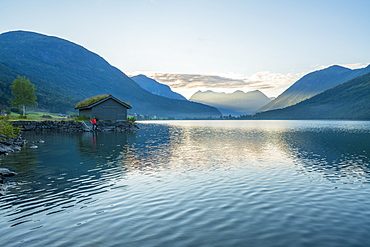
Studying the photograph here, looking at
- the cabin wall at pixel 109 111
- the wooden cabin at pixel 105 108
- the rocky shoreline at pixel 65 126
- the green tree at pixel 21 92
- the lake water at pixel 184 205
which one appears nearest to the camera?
the lake water at pixel 184 205

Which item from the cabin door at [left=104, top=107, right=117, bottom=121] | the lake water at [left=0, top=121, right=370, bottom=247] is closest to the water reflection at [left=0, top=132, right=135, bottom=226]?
the lake water at [left=0, top=121, right=370, bottom=247]

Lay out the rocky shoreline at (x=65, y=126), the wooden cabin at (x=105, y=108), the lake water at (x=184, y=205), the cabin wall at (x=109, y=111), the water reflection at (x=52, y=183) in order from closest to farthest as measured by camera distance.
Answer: the lake water at (x=184, y=205) < the water reflection at (x=52, y=183) < the rocky shoreline at (x=65, y=126) < the wooden cabin at (x=105, y=108) < the cabin wall at (x=109, y=111)

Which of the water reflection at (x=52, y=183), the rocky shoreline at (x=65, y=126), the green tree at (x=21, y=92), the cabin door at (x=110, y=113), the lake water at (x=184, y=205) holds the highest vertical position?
the green tree at (x=21, y=92)

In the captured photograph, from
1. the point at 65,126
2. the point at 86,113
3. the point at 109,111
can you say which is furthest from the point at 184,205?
the point at 86,113

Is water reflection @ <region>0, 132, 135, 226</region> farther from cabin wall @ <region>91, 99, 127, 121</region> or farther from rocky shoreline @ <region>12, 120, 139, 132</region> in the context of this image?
cabin wall @ <region>91, 99, 127, 121</region>

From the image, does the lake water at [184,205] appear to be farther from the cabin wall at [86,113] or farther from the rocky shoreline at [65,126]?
the cabin wall at [86,113]

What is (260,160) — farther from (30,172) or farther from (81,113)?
(81,113)

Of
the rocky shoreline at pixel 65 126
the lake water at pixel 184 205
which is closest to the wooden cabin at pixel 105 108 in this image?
the rocky shoreline at pixel 65 126

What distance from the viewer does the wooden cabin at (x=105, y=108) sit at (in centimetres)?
7444

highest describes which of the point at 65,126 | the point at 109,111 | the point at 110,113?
the point at 109,111

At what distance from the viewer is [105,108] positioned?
249 ft

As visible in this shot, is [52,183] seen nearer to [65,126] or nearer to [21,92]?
[65,126]

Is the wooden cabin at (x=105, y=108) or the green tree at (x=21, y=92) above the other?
the green tree at (x=21, y=92)

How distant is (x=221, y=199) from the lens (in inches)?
509
